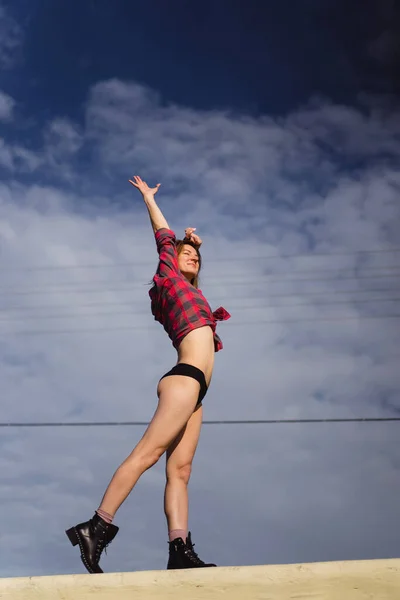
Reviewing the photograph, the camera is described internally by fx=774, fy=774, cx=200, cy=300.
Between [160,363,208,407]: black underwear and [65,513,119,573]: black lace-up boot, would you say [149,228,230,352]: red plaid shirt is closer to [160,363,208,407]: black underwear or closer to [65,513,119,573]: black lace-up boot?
[160,363,208,407]: black underwear

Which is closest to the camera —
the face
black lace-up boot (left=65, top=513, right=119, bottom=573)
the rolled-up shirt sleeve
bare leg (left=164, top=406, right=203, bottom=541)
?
black lace-up boot (left=65, top=513, right=119, bottom=573)

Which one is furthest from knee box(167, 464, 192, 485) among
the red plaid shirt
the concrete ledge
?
the concrete ledge

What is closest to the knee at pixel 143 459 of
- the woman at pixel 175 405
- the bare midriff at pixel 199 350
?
the woman at pixel 175 405

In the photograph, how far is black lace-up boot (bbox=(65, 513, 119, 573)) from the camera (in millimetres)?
3385

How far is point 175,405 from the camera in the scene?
142 inches

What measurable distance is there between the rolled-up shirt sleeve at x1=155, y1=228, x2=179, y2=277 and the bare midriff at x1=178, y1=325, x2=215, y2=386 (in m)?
0.37

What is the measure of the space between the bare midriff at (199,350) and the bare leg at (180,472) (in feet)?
0.84

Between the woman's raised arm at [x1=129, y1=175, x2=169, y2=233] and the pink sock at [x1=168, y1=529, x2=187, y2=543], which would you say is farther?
the woman's raised arm at [x1=129, y1=175, x2=169, y2=233]

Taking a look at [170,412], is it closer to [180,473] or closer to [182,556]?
[180,473]

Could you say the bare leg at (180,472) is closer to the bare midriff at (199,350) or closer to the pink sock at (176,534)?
the pink sock at (176,534)

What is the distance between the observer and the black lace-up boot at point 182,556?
11.5ft

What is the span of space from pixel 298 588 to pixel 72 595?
2.49 ft

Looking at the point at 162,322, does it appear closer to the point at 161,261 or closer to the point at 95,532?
the point at 161,261

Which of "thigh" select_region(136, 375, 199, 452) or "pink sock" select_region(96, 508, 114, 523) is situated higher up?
"thigh" select_region(136, 375, 199, 452)
